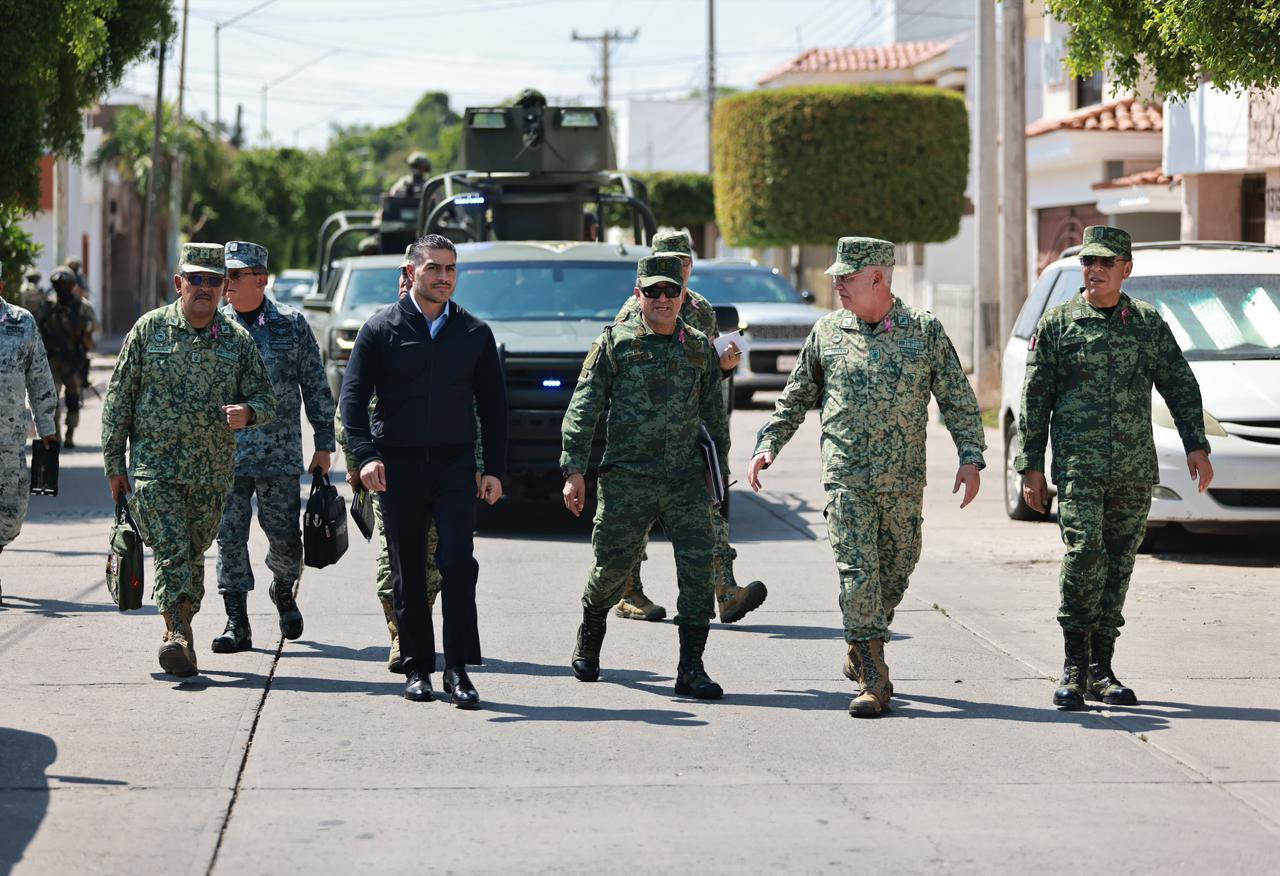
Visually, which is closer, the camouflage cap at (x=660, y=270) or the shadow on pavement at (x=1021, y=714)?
the shadow on pavement at (x=1021, y=714)

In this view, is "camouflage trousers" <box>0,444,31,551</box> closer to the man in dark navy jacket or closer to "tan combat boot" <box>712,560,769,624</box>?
the man in dark navy jacket

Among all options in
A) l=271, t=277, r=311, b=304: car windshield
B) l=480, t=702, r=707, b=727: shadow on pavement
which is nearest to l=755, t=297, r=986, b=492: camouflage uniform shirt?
l=480, t=702, r=707, b=727: shadow on pavement

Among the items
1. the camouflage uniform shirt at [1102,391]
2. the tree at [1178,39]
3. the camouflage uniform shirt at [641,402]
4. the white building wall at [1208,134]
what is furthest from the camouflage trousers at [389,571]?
the white building wall at [1208,134]

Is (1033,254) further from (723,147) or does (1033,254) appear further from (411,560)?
(411,560)

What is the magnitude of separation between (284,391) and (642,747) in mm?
2792

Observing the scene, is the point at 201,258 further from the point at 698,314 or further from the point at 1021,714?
the point at 1021,714

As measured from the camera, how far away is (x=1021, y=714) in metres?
7.70

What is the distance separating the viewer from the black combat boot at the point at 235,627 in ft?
29.3

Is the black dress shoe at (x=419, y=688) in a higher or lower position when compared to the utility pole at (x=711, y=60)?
lower

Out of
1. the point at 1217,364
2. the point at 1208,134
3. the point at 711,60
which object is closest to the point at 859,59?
the point at 711,60

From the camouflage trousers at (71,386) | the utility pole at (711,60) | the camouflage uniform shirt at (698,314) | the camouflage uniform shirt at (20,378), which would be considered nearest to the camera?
the camouflage uniform shirt at (698,314)

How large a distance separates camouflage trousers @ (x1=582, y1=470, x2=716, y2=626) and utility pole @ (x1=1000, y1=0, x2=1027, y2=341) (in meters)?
14.1

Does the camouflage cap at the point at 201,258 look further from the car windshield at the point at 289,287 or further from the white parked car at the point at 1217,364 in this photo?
the car windshield at the point at 289,287

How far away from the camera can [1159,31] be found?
444 inches
